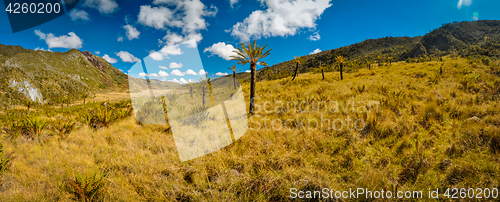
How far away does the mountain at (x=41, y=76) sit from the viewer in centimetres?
3903

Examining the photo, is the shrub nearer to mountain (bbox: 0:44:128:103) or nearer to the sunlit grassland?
the sunlit grassland

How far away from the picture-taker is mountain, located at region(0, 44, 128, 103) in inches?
1537

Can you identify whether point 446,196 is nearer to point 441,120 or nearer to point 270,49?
point 441,120

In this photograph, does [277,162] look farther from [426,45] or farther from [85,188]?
[426,45]

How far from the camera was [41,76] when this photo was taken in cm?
6097

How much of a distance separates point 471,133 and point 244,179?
718 centimetres

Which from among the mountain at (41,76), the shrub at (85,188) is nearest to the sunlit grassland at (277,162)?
the shrub at (85,188)

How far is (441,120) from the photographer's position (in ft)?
20.8

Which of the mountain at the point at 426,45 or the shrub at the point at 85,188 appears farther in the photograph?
the mountain at the point at 426,45

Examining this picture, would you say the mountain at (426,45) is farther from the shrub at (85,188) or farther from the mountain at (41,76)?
the shrub at (85,188)

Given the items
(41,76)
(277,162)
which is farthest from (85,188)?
(41,76)

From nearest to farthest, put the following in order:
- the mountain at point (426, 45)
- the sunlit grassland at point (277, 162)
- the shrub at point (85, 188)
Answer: the shrub at point (85, 188) < the sunlit grassland at point (277, 162) < the mountain at point (426, 45)

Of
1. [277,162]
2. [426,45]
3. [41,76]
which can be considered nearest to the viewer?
[277,162]

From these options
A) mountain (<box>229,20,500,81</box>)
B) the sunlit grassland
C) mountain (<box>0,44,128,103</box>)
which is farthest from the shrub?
mountain (<box>229,20,500,81</box>)
